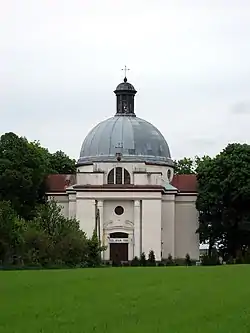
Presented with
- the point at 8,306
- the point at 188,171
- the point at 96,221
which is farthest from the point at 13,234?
the point at 188,171

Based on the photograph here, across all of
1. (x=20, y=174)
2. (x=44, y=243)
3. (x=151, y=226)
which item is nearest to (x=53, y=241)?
(x=44, y=243)

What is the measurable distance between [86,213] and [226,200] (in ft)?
43.5

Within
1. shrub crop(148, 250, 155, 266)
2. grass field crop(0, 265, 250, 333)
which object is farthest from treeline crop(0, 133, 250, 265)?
grass field crop(0, 265, 250, 333)

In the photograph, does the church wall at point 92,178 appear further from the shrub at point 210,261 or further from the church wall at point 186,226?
the shrub at point 210,261

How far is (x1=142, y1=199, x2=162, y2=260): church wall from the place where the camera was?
80.2 m

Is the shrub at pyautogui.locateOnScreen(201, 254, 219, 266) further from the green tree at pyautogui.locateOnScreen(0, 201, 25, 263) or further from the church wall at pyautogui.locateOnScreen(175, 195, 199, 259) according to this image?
the green tree at pyautogui.locateOnScreen(0, 201, 25, 263)

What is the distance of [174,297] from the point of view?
24.7 m

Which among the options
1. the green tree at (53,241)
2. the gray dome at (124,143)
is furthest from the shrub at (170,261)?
the gray dome at (124,143)

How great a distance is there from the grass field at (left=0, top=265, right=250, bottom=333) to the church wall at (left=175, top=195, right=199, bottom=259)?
51334mm

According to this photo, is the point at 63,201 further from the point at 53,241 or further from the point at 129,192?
the point at 53,241

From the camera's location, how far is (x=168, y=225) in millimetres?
84250

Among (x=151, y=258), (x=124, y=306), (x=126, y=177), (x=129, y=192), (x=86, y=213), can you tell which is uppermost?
(x=126, y=177)

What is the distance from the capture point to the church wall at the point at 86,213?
80.8 metres

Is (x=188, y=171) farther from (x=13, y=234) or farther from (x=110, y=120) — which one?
(x=13, y=234)
